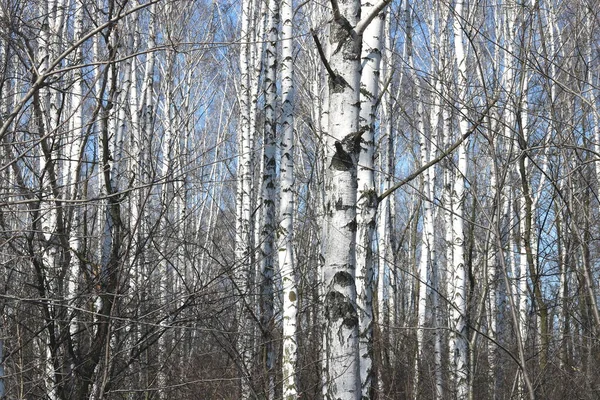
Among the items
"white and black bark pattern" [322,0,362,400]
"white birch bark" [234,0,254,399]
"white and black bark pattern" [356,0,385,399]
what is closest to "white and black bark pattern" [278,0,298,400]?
"white birch bark" [234,0,254,399]

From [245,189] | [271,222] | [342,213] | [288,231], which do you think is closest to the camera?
[342,213]

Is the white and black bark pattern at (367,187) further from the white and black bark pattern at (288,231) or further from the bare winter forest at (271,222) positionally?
the white and black bark pattern at (288,231)

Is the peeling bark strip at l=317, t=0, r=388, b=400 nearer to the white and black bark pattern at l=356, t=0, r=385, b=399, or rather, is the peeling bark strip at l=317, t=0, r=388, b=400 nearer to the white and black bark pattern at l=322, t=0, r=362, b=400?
the white and black bark pattern at l=322, t=0, r=362, b=400

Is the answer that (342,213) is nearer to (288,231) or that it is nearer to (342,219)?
(342,219)

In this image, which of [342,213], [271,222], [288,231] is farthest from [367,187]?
[271,222]

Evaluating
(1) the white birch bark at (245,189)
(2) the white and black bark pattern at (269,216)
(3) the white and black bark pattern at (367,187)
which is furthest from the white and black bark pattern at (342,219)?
(1) the white birch bark at (245,189)


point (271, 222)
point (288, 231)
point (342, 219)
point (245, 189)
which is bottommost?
point (342, 219)

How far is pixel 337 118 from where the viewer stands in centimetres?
328

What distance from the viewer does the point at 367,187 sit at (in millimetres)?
4457

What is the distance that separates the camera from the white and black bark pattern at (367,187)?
4453mm

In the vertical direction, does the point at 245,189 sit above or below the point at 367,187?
above

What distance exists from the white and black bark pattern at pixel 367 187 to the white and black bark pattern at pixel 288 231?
105 centimetres

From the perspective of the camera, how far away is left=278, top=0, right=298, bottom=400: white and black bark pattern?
5.95 metres

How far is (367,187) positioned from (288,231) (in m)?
2.08
